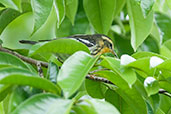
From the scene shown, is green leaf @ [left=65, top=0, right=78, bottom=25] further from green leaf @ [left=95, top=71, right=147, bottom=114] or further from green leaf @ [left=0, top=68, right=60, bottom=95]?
green leaf @ [left=0, top=68, right=60, bottom=95]

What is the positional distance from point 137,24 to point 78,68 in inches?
33.5

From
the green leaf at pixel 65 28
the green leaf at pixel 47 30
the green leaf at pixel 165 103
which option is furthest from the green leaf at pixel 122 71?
the green leaf at pixel 65 28

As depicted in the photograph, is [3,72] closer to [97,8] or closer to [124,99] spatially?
[124,99]

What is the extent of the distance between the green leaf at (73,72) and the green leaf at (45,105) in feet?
0.10

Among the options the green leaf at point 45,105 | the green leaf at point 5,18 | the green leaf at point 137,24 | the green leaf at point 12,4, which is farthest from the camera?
the green leaf at point 137,24

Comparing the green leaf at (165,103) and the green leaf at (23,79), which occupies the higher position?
the green leaf at (23,79)

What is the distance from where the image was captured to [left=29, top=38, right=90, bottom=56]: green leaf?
52.8 inches

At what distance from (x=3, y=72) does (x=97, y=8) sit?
1.12 meters

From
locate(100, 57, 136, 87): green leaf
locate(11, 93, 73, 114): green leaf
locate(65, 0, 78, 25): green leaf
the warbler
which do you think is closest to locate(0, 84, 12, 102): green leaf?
locate(11, 93, 73, 114): green leaf

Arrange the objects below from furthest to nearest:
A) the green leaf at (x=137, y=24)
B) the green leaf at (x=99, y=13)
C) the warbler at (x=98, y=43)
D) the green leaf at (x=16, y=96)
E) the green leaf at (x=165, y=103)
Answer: the warbler at (x=98, y=43) → the green leaf at (x=99, y=13) → the green leaf at (x=137, y=24) → the green leaf at (x=165, y=103) → the green leaf at (x=16, y=96)

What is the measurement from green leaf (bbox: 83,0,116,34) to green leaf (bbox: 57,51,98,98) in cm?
77

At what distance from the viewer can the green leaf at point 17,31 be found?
1.75 m

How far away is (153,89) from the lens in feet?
4.38

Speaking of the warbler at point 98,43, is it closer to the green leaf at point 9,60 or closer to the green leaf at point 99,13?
the green leaf at point 99,13
